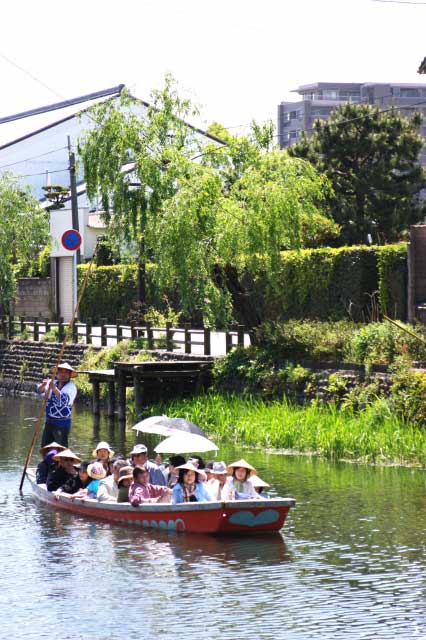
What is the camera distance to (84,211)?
53688 mm

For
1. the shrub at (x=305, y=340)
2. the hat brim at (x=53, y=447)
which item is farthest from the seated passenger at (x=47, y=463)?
the shrub at (x=305, y=340)

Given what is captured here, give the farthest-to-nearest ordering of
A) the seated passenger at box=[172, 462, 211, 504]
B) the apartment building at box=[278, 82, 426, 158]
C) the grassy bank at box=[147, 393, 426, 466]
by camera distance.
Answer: the apartment building at box=[278, 82, 426, 158] < the grassy bank at box=[147, 393, 426, 466] < the seated passenger at box=[172, 462, 211, 504]

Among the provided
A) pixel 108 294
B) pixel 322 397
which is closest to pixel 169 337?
pixel 322 397

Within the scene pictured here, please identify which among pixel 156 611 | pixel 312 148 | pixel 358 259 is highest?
pixel 312 148

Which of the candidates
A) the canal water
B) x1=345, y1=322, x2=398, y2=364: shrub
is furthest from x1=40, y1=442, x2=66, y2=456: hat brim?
Result: x1=345, y1=322, x2=398, y2=364: shrub

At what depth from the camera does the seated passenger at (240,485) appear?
57.0 feet

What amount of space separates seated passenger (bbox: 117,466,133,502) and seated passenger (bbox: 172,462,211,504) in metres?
1.02

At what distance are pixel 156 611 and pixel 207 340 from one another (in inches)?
745

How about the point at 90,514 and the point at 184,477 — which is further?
the point at 90,514

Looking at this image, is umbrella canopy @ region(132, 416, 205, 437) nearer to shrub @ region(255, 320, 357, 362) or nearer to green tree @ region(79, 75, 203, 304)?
shrub @ region(255, 320, 357, 362)

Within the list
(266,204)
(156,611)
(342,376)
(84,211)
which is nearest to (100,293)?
(84,211)

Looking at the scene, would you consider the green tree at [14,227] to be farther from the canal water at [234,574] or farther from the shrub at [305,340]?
the canal water at [234,574]

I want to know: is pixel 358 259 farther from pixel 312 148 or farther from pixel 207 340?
pixel 312 148

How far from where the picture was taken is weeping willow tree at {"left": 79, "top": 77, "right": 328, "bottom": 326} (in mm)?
29672
